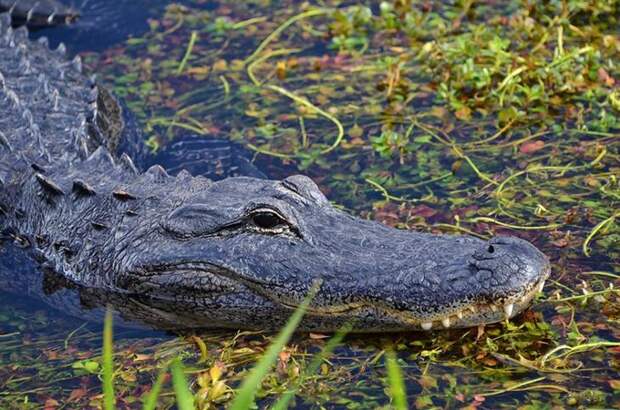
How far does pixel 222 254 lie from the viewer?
5.25 m

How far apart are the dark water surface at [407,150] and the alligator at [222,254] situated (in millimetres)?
167

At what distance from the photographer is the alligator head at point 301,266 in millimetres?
4785

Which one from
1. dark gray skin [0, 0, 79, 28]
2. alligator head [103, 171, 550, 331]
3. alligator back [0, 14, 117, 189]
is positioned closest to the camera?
alligator head [103, 171, 550, 331]

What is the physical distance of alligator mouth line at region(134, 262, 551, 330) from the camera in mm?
4754

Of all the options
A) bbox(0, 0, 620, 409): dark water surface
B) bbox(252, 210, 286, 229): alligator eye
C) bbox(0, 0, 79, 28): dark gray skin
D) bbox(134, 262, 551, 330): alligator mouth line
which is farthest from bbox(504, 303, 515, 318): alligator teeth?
bbox(0, 0, 79, 28): dark gray skin

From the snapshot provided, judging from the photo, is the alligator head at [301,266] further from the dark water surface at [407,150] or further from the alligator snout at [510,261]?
the dark water surface at [407,150]

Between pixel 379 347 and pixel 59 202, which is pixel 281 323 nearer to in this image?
pixel 379 347

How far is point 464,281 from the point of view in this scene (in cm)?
475

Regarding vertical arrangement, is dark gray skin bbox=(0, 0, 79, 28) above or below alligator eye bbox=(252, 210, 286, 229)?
above

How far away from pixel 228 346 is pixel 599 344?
1.68 metres

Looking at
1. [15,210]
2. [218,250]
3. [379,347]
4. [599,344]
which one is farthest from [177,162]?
[599,344]

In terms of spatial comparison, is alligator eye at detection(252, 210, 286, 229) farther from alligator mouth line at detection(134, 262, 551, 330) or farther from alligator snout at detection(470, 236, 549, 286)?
alligator snout at detection(470, 236, 549, 286)

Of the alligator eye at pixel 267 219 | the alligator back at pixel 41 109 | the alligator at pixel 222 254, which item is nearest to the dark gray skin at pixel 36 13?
the alligator back at pixel 41 109

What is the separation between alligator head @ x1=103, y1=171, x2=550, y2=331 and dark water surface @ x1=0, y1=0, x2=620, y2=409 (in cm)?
19
